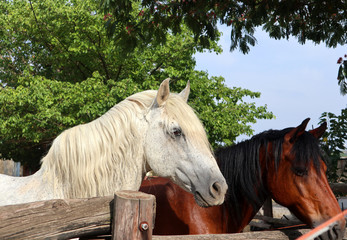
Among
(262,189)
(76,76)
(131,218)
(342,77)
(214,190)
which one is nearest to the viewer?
(131,218)

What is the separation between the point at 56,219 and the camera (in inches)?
77.2

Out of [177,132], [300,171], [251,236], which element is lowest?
[251,236]

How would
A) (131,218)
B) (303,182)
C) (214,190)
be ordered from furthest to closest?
(303,182) < (214,190) < (131,218)

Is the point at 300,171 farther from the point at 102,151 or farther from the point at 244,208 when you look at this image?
the point at 102,151

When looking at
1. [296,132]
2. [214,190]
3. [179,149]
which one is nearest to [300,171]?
[296,132]

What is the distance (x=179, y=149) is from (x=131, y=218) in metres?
0.83

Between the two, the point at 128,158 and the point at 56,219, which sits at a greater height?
the point at 128,158

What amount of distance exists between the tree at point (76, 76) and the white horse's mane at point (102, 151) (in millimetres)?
10592

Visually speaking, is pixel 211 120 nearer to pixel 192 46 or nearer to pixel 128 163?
pixel 192 46

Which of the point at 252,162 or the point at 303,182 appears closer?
the point at 303,182

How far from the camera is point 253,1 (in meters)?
5.54

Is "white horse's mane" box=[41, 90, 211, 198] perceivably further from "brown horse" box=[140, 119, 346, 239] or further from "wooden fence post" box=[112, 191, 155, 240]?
"brown horse" box=[140, 119, 346, 239]

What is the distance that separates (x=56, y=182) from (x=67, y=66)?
15.7m

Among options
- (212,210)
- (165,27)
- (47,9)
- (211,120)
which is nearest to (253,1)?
(165,27)
